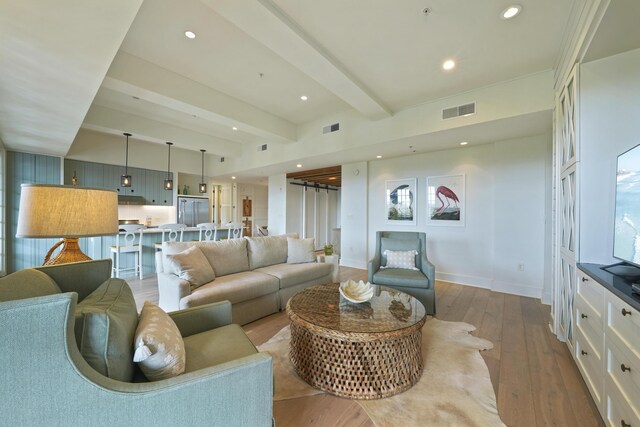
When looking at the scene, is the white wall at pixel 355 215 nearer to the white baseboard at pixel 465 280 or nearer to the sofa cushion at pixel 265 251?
the white baseboard at pixel 465 280

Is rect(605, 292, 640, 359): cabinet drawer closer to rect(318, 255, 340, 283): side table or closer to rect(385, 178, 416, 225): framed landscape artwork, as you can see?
rect(318, 255, 340, 283): side table

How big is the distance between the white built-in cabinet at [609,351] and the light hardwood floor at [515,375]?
0.51ft

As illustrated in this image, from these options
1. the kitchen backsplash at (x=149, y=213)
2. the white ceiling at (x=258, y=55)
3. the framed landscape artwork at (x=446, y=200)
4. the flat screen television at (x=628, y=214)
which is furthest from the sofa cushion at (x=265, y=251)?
the kitchen backsplash at (x=149, y=213)

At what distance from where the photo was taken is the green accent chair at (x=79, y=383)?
75cm

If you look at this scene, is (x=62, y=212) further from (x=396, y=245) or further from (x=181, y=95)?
(x=396, y=245)

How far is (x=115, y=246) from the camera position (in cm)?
473

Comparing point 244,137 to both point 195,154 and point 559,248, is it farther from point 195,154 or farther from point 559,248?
point 559,248

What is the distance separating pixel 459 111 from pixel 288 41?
250 cm

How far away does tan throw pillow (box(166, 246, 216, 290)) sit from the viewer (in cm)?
266

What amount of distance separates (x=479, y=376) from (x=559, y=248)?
5.51 ft

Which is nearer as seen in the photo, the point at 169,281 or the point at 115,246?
the point at 169,281

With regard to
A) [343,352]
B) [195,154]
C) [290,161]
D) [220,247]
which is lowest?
[343,352]

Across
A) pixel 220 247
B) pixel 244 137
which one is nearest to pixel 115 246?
pixel 220 247

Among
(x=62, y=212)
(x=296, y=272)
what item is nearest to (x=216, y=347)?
(x=62, y=212)
